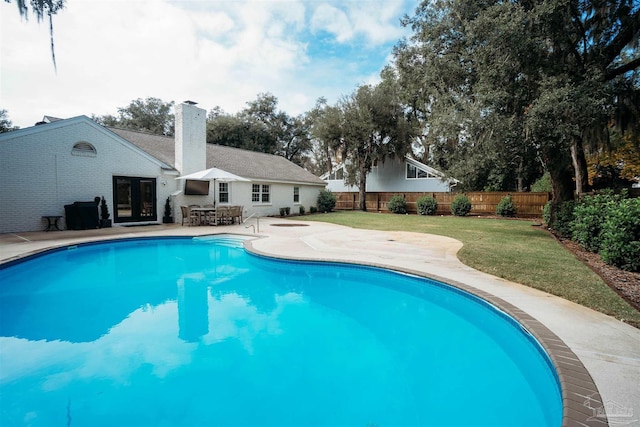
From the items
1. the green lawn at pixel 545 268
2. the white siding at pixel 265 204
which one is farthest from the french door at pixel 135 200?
the green lawn at pixel 545 268

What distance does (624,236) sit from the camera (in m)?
5.88

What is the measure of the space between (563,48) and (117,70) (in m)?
15.9

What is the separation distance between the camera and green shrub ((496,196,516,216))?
18.1 metres

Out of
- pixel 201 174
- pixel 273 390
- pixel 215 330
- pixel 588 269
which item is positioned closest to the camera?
pixel 273 390

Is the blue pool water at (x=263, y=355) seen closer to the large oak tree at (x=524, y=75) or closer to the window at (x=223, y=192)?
the large oak tree at (x=524, y=75)

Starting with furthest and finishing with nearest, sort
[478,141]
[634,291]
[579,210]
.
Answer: [478,141] → [579,210] → [634,291]

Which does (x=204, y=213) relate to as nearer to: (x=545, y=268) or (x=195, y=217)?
(x=195, y=217)

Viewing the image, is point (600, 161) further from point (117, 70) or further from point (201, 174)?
point (117, 70)

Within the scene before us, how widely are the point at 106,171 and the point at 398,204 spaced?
1719 centimetres

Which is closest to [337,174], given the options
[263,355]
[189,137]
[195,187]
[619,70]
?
[195,187]

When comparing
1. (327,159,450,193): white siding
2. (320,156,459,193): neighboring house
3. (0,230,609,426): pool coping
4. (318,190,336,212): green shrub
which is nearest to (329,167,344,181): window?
(320,156,459,193): neighboring house

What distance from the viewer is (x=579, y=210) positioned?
858cm

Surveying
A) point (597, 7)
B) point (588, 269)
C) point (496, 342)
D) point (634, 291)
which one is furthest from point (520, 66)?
point (496, 342)

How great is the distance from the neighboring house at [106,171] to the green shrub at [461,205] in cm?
1197
